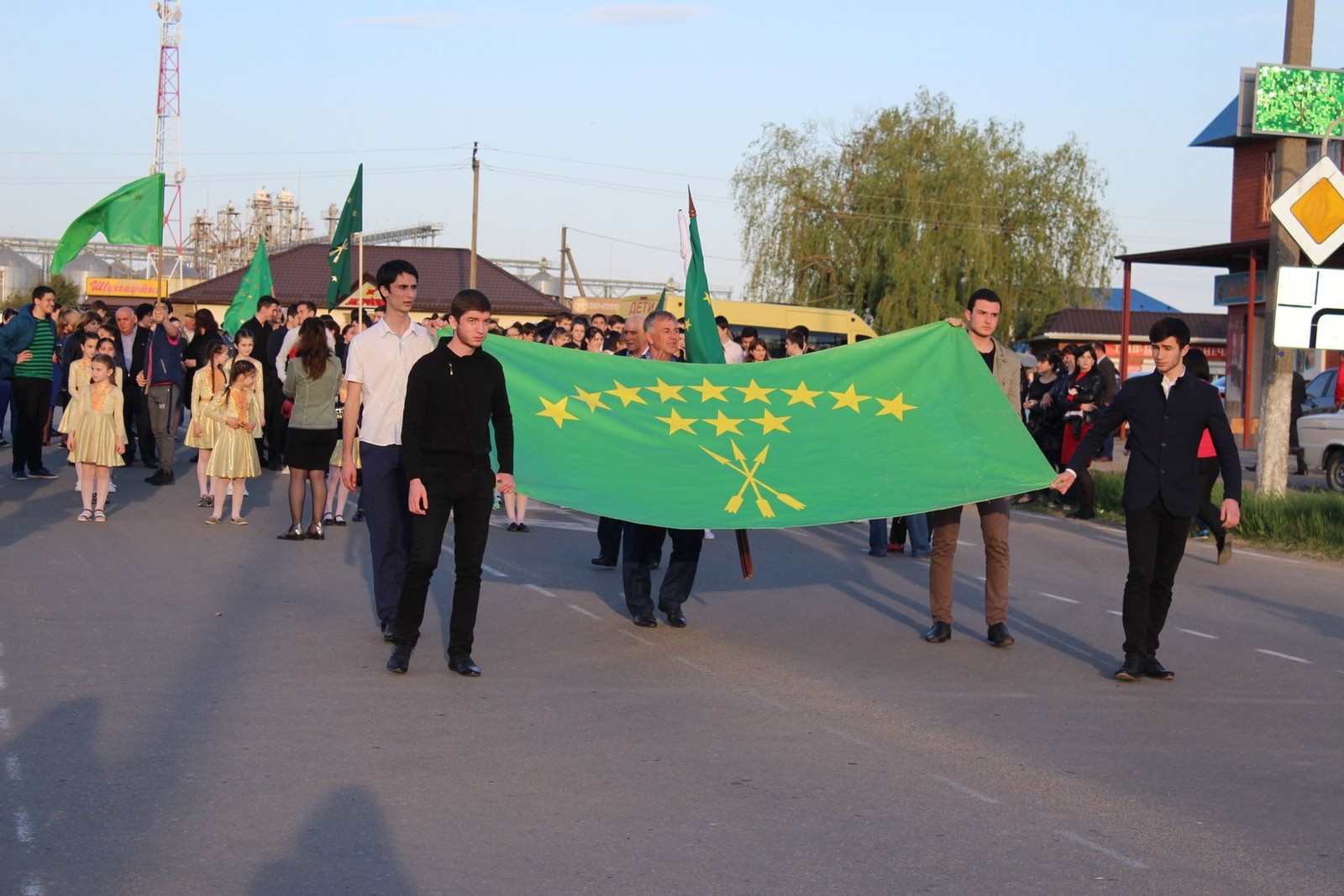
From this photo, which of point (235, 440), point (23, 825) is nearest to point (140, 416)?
point (235, 440)

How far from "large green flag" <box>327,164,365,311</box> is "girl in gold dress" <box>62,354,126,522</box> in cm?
849

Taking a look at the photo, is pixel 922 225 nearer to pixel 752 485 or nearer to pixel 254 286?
pixel 254 286

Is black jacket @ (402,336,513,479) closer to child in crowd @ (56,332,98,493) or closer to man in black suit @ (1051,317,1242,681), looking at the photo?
man in black suit @ (1051,317,1242,681)

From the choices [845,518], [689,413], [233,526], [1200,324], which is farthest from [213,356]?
[1200,324]

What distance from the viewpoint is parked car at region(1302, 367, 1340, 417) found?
90.8 ft

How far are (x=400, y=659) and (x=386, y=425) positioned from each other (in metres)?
1.38

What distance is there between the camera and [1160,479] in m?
8.38

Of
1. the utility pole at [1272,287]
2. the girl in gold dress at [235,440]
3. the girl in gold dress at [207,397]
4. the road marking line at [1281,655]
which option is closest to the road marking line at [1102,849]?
the road marking line at [1281,655]

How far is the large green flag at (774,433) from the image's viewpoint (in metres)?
9.16

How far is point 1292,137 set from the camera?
17.1 m

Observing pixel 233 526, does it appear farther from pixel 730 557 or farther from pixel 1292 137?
pixel 1292 137

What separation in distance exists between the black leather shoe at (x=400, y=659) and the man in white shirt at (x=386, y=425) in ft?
1.69

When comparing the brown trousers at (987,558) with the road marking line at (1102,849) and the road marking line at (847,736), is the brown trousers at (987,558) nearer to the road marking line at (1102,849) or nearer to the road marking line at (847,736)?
the road marking line at (847,736)

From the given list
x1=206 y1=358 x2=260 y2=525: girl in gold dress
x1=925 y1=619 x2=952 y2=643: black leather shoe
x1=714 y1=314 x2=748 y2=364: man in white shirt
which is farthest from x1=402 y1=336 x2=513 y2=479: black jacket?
x1=714 y1=314 x2=748 y2=364: man in white shirt
